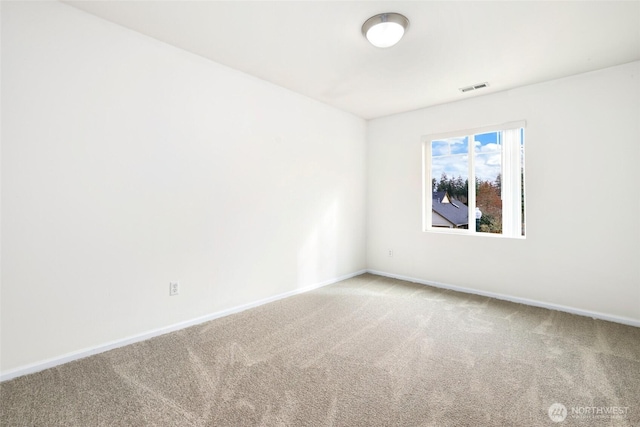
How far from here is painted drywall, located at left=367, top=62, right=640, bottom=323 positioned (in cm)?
289

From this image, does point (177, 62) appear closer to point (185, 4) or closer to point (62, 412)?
point (185, 4)

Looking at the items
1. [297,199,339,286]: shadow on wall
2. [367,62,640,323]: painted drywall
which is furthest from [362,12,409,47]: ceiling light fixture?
[297,199,339,286]: shadow on wall

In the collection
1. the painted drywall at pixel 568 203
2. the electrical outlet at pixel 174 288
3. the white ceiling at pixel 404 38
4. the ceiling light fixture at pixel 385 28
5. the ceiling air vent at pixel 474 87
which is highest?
the ceiling air vent at pixel 474 87

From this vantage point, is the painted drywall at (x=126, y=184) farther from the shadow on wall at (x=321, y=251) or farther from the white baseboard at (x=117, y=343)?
the shadow on wall at (x=321, y=251)

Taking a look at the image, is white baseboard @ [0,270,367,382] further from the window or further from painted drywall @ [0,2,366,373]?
the window

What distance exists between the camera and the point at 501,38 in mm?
2453

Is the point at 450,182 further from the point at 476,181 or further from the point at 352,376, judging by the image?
the point at 352,376

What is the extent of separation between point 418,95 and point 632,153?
2.14m

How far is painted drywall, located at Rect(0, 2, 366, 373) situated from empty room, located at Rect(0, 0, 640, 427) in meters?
0.02

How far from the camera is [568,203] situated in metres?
3.19

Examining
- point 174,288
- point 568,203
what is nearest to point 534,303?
point 568,203

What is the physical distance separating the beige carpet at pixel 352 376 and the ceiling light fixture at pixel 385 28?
2426 mm

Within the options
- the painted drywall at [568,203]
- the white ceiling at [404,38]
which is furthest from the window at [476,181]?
the white ceiling at [404,38]

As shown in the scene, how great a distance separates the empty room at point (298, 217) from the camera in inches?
75.3
